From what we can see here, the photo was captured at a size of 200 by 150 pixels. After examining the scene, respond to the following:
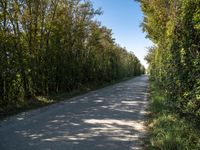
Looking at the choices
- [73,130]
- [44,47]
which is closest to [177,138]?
[73,130]

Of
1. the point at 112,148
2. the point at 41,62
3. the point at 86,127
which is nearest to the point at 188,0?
the point at 112,148

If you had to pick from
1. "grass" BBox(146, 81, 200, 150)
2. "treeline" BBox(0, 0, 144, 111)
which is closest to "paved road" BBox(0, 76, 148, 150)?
"grass" BBox(146, 81, 200, 150)

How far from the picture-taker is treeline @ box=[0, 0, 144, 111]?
16875mm

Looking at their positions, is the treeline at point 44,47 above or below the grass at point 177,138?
above

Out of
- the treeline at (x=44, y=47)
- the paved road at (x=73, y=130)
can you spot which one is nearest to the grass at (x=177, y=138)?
the paved road at (x=73, y=130)

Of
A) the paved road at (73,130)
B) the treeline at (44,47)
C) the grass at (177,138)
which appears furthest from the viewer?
the treeline at (44,47)

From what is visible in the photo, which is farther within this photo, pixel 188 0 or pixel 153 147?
pixel 188 0

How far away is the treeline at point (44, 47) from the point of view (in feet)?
55.4

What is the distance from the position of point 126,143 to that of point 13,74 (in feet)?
32.5

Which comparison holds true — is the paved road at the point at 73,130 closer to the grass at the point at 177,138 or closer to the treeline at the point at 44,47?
the grass at the point at 177,138

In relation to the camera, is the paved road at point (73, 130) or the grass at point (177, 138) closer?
the grass at point (177, 138)

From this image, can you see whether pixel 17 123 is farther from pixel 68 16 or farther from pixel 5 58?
pixel 68 16

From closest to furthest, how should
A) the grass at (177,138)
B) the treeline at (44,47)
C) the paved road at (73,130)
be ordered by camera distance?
the grass at (177,138) < the paved road at (73,130) < the treeline at (44,47)

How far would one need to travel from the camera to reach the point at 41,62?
21891mm
